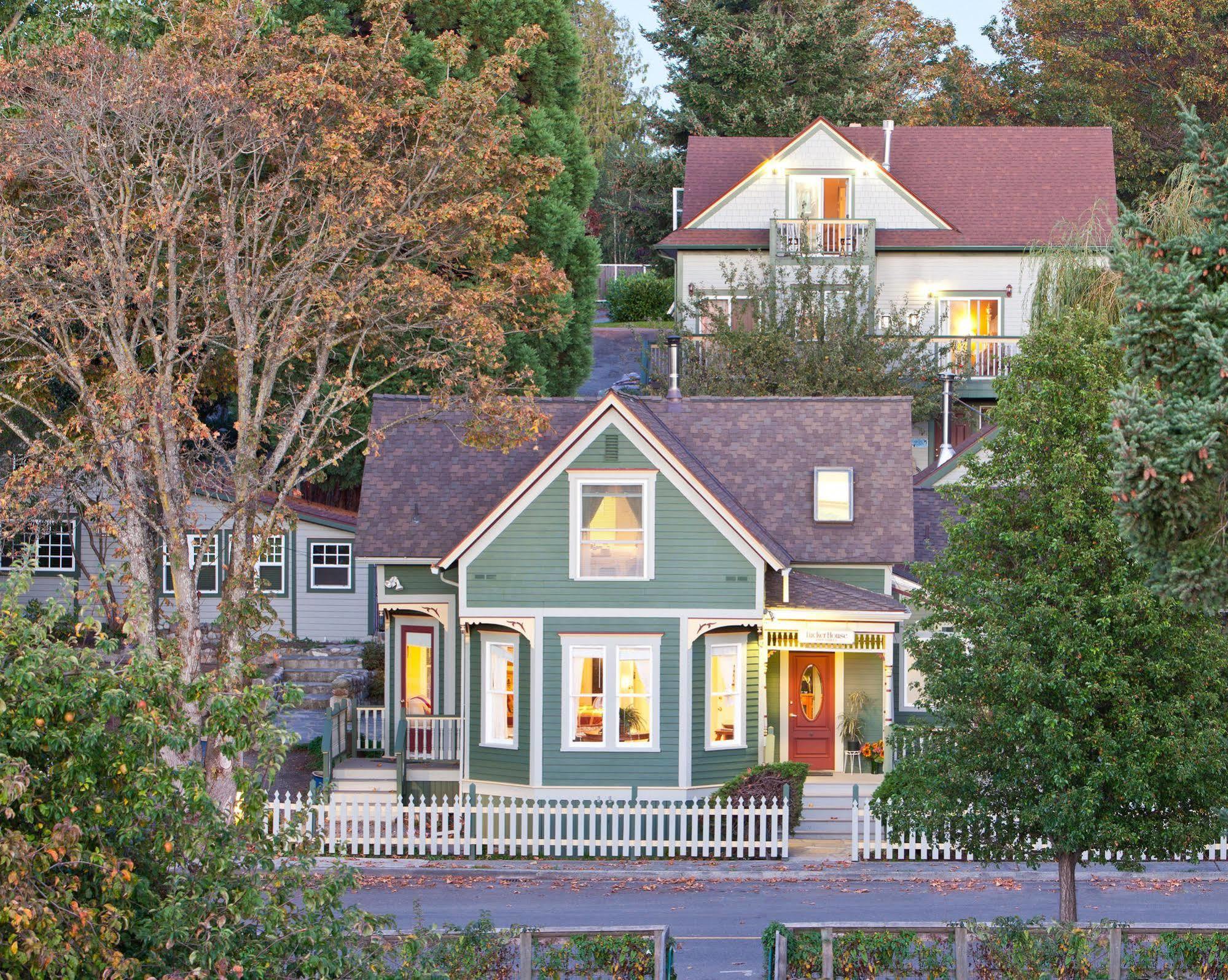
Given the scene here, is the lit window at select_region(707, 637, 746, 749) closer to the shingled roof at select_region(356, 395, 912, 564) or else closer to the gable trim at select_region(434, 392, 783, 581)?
the gable trim at select_region(434, 392, 783, 581)

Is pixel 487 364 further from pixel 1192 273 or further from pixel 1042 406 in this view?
pixel 1192 273

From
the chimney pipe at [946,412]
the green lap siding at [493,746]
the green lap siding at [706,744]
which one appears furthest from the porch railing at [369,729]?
the chimney pipe at [946,412]

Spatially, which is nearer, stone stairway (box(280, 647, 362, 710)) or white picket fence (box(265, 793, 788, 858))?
white picket fence (box(265, 793, 788, 858))

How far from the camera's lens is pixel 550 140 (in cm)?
4053

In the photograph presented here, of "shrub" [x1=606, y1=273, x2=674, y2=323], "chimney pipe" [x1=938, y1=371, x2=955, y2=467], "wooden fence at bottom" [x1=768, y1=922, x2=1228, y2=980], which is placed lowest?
"wooden fence at bottom" [x1=768, y1=922, x2=1228, y2=980]

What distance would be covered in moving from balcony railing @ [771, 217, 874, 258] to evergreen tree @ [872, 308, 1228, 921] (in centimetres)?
2668

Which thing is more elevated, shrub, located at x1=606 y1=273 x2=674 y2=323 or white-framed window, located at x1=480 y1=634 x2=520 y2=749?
shrub, located at x1=606 y1=273 x2=674 y2=323

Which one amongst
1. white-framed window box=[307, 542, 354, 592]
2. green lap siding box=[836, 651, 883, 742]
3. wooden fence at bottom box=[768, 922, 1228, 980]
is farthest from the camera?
white-framed window box=[307, 542, 354, 592]

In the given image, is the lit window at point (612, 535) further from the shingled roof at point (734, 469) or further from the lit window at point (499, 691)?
the lit window at point (499, 691)

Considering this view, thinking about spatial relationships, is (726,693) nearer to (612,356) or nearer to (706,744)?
(706,744)

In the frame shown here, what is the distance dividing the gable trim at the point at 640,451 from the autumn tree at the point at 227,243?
2.60ft

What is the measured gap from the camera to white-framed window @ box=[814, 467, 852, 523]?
28.1 meters

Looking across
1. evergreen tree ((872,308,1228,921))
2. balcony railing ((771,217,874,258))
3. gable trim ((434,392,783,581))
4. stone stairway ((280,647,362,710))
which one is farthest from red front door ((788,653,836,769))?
balcony railing ((771,217,874,258))

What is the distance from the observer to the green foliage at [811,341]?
3894cm
